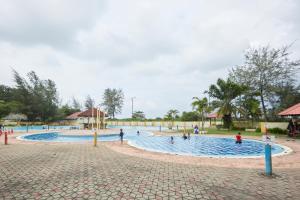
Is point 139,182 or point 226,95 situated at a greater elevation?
point 226,95

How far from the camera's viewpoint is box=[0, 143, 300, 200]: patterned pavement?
16.1ft

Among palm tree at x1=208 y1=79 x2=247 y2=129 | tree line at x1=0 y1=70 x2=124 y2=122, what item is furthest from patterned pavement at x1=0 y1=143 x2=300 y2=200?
tree line at x1=0 y1=70 x2=124 y2=122

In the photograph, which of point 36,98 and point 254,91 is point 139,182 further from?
point 36,98

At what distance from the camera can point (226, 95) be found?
3000 centimetres

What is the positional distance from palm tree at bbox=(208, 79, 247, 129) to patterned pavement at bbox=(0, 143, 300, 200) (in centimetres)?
2277

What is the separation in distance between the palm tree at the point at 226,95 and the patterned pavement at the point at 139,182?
2277 centimetres

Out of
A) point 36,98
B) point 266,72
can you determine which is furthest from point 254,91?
point 36,98

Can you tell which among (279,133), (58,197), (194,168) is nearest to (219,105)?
(279,133)

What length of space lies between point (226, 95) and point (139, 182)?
27133mm

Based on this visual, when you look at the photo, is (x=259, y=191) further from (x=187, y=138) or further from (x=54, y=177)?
(x=187, y=138)

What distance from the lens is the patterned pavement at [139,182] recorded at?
16.1ft

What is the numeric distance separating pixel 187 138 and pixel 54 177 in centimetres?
1767

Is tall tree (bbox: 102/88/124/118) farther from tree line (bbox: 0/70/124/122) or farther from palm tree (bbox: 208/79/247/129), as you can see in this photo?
palm tree (bbox: 208/79/247/129)

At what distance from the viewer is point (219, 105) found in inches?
1192
